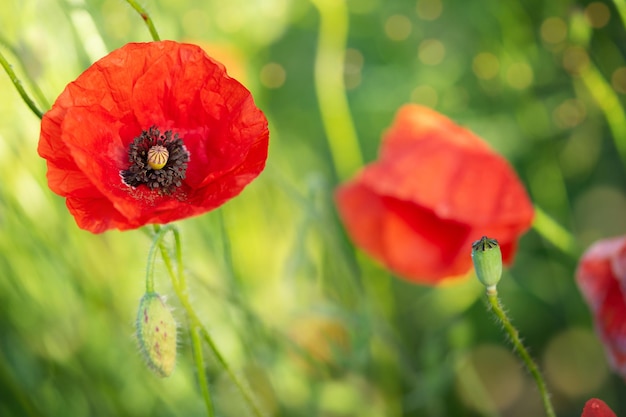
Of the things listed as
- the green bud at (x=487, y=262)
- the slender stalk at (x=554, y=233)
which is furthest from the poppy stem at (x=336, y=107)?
the green bud at (x=487, y=262)

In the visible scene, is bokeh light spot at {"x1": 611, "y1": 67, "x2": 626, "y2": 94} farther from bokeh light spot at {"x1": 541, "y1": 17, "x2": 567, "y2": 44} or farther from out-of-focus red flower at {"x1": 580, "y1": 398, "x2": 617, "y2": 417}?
out-of-focus red flower at {"x1": 580, "y1": 398, "x2": 617, "y2": 417}

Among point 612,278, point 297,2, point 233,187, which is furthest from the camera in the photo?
point 297,2

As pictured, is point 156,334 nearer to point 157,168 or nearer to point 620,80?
point 157,168

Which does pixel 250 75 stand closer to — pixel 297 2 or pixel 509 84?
Answer: pixel 297 2

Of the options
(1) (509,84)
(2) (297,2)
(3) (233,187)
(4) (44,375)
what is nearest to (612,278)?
(3) (233,187)

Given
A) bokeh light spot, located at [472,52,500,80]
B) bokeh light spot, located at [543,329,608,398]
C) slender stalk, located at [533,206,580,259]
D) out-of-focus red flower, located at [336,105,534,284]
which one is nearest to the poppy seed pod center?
out-of-focus red flower, located at [336,105,534,284]

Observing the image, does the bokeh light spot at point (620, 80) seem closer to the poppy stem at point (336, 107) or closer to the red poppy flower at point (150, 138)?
the poppy stem at point (336, 107)
